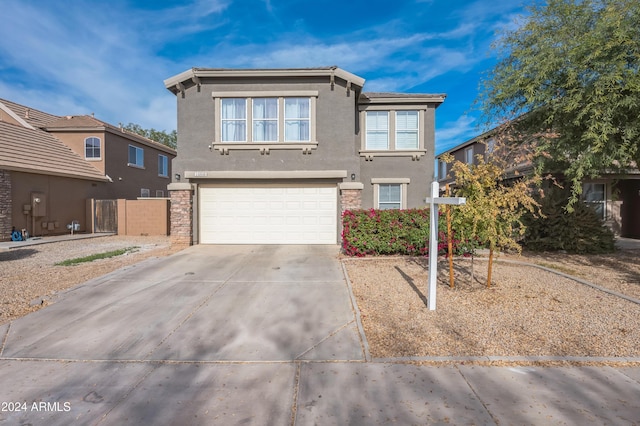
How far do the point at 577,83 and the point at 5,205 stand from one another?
69.3ft

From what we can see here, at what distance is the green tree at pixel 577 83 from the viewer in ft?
22.1

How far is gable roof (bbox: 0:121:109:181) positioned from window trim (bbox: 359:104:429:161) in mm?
15423

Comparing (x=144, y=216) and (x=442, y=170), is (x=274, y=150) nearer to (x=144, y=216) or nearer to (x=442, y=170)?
(x=144, y=216)

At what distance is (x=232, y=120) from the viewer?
1213cm

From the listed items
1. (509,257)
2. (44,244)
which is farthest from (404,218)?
(44,244)

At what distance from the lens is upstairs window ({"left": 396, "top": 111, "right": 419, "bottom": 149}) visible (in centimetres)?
1334

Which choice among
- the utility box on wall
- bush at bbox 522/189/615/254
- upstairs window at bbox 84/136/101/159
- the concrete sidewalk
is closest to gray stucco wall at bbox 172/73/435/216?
bush at bbox 522/189/615/254

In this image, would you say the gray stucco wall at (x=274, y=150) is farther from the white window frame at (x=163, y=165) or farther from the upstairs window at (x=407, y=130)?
the white window frame at (x=163, y=165)

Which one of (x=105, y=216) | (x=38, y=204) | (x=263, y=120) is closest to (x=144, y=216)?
(x=105, y=216)

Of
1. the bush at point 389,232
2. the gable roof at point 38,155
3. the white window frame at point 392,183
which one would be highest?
the gable roof at point 38,155

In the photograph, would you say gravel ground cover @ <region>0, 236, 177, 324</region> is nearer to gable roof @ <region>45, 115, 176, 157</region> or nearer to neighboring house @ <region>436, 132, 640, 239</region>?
gable roof @ <region>45, 115, 176, 157</region>

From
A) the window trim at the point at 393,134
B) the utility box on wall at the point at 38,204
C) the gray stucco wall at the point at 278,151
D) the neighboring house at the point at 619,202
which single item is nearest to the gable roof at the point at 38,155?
the utility box on wall at the point at 38,204

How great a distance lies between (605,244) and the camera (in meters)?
10.3

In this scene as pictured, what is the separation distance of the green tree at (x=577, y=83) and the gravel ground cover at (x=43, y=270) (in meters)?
11.1
